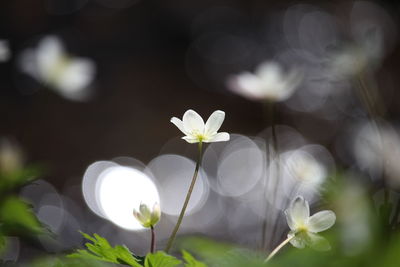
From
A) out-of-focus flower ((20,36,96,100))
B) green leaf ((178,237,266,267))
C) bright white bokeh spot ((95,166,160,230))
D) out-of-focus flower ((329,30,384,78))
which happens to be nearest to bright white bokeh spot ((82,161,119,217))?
bright white bokeh spot ((95,166,160,230))

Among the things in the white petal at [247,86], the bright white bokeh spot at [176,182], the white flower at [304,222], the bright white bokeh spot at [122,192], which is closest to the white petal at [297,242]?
the white flower at [304,222]

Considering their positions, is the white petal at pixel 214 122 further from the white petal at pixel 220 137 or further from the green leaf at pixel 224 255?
the green leaf at pixel 224 255

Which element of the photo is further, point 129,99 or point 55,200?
point 129,99

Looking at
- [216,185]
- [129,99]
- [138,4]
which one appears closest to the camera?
[216,185]

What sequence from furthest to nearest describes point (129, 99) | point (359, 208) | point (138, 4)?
point (138, 4) < point (129, 99) < point (359, 208)

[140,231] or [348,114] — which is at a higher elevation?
[348,114]

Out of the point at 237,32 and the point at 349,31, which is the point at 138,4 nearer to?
the point at 237,32

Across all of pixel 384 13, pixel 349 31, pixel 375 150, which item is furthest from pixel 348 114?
pixel 375 150
